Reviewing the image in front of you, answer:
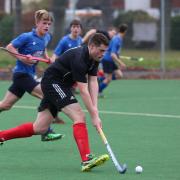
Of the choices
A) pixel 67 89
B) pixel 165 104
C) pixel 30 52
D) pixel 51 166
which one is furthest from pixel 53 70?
pixel 165 104

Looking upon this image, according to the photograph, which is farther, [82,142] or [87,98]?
[82,142]

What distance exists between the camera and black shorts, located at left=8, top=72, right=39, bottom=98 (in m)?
11.1

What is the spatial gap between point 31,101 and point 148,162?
848 centimetres

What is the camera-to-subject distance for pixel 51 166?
8.59m

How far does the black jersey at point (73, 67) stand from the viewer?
26.8ft

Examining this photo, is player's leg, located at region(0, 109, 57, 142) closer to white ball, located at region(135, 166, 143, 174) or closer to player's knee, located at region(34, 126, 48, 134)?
player's knee, located at region(34, 126, 48, 134)

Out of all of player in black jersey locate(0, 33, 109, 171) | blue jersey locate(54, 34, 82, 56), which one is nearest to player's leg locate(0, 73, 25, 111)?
player in black jersey locate(0, 33, 109, 171)

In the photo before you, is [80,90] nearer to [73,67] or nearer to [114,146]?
[73,67]

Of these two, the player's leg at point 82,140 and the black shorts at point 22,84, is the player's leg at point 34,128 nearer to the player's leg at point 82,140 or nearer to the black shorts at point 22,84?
the player's leg at point 82,140

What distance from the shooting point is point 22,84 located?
36.5 ft

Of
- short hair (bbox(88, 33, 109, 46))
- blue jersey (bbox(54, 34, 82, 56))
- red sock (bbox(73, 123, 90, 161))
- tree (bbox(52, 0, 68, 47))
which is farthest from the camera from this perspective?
tree (bbox(52, 0, 68, 47))

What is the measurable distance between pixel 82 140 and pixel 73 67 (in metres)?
0.76

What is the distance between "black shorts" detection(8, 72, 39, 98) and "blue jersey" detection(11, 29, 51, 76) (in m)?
0.10

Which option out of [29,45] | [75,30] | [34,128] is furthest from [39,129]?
[75,30]
